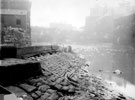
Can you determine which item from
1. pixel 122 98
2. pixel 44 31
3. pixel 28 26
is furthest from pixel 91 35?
pixel 122 98

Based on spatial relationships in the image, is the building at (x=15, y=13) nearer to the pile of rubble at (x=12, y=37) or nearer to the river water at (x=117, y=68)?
the pile of rubble at (x=12, y=37)

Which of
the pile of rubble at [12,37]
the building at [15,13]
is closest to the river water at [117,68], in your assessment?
the pile of rubble at [12,37]

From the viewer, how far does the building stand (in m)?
20.8

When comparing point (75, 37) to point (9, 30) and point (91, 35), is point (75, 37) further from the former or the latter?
point (9, 30)

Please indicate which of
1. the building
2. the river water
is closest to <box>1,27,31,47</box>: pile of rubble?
the building

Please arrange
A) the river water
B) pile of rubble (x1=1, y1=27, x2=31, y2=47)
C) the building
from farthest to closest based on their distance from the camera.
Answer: the building → pile of rubble (x1=1, y1=27, x2=31, y2=47) → the river water

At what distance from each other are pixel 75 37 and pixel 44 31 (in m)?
26.0

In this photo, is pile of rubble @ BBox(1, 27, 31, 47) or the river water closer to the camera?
the river water

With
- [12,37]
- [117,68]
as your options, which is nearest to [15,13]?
[12,37]

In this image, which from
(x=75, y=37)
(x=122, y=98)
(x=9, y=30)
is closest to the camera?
(x=122, y=98)

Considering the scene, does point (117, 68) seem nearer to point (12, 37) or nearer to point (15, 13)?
point (12, 37)

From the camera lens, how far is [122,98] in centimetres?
630

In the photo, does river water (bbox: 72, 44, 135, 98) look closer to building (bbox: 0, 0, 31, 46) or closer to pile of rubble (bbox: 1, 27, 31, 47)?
pile of rubble (bbox: 1, 27, 31, 47)

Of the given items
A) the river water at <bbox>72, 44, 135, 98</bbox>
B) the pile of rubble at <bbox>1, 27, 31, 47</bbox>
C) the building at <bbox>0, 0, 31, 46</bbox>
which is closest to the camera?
the river water at <bbox>72, 44, 135, 98</bbox>
